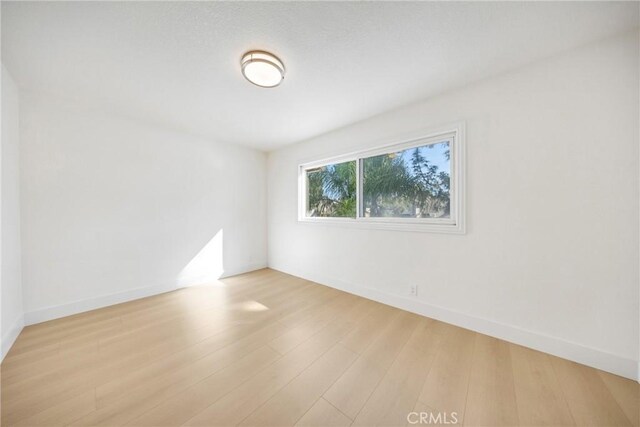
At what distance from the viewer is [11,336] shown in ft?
5.98

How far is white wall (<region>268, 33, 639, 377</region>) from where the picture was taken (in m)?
1.47

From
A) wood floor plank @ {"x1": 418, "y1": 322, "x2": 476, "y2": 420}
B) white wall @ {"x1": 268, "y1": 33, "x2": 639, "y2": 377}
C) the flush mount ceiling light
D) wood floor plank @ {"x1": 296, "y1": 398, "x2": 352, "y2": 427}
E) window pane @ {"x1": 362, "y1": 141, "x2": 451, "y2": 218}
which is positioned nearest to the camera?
wood floor plank @ {"x1": 296, "y1": 398, "x2": 352, "y2": 427}

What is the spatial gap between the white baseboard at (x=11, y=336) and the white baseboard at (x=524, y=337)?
10.4 feet

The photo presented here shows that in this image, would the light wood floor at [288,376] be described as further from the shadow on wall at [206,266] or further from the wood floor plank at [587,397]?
the shadow on wall at [206,266]

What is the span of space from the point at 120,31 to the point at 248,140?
211 centimetres

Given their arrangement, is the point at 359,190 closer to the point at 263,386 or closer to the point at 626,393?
the point at 263,386

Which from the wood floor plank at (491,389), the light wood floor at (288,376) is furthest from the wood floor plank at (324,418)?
the wood floor plank at (491,389)

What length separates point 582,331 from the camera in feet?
5.19

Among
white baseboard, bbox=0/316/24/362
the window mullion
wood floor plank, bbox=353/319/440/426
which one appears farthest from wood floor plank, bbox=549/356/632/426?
white baseboard, bbox=0/316/24/362

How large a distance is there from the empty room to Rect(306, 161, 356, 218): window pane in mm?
186

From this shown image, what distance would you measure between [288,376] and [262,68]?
2.24m

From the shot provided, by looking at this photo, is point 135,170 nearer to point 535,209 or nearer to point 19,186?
point 19,186

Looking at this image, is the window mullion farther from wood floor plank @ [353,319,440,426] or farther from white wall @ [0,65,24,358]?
white wall @ [0,65,24,358]

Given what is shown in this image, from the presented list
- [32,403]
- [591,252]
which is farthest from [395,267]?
[32,403]
